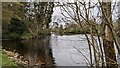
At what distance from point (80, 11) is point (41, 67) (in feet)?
7.71

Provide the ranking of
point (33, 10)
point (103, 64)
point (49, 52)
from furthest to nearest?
point (49, 52), point (33, 10), point (103, 64)

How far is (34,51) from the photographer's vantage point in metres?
3.79

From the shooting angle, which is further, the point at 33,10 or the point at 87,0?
the point at 33,10

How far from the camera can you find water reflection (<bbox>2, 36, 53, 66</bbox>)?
129 inches

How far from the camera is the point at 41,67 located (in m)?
3.02

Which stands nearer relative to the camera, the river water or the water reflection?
the river water

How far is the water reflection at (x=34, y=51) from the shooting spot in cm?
328

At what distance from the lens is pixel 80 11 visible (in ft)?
2.45

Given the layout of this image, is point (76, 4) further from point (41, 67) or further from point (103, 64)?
point (41, 67)

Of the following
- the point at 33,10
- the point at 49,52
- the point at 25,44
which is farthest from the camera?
the point at 25,44

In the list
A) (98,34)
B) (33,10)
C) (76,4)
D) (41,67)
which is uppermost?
(33,10)

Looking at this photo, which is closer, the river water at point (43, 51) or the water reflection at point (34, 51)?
the river water at point (43, 51)

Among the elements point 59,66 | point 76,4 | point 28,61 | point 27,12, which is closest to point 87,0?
point 76,4

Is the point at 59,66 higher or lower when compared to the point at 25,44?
lower
